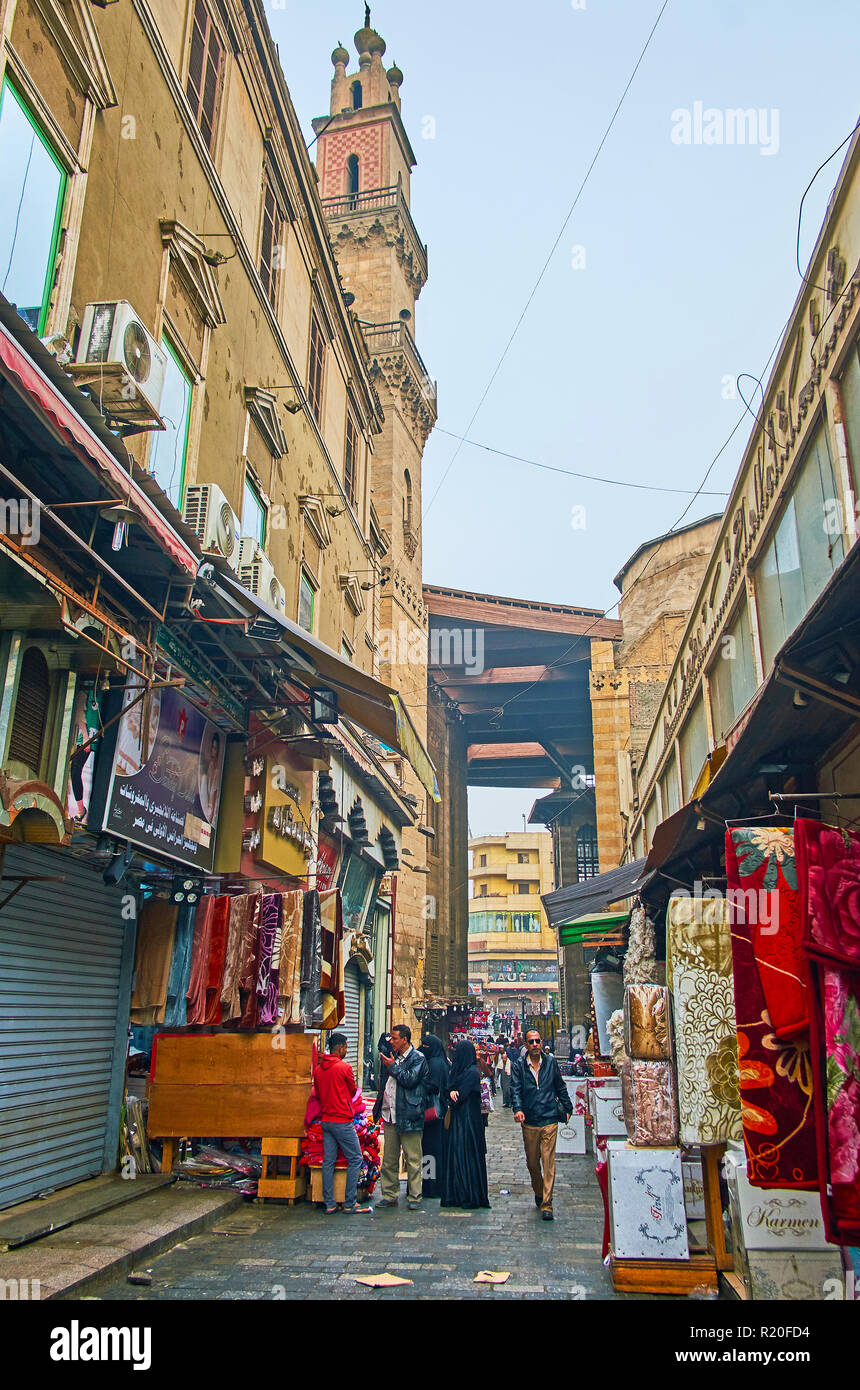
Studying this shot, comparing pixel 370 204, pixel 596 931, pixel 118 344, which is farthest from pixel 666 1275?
pixel 370 204

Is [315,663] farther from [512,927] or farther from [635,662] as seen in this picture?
[512,927]

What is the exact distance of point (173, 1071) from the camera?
8852mm

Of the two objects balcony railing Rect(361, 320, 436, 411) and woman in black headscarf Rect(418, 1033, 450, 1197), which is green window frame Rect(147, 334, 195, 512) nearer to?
woman in black headscarf Rect(418, 1033, 450, 1197)

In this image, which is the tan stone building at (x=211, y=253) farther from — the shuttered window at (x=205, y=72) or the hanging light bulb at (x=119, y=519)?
Answer: the hanging light bulb at (x=119, y=519)

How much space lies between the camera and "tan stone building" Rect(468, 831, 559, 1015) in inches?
2758

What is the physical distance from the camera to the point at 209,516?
8875mm

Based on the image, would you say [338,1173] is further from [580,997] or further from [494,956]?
[494,956]

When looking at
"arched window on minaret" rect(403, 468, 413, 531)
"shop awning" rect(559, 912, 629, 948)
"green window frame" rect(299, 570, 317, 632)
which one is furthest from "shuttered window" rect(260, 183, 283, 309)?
"arched window on minaret" rect(403, 468, 413, 531)

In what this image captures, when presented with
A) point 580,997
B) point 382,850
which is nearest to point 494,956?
point 580,997

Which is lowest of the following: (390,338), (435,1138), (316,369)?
(435,1138)

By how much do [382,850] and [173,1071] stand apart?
10652 millimetres

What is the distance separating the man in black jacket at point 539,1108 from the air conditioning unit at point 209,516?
5.60 m

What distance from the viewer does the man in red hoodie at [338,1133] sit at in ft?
28.4

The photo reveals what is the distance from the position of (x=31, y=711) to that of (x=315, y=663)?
3449 millimetres
